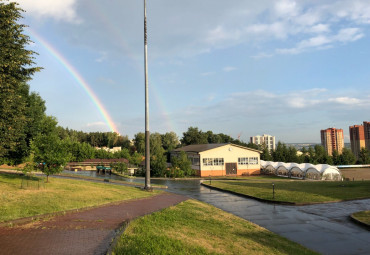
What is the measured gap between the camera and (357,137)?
157 m

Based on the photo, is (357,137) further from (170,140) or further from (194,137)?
(170,140)

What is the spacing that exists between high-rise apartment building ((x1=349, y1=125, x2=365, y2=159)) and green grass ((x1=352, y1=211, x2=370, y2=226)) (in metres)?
161

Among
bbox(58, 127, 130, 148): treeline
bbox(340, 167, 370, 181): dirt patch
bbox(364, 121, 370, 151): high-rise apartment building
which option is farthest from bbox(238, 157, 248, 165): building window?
bbox(364, 121, 370, 151): high-rise apartment building

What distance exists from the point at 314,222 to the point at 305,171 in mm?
38269

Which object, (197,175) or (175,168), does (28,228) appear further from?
(197,175)

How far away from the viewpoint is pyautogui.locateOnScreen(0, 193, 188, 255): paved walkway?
A: 23.0 feet

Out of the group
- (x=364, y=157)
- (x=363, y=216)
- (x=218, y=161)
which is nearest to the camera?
(x=363, y=216)

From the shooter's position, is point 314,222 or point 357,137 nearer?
point 314,222

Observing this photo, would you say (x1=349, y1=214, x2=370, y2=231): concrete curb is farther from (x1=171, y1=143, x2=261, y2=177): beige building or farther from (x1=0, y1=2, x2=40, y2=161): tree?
(x1=171, y1=143, x2=261, y2=177): beige building

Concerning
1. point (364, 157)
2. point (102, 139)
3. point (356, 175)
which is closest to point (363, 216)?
point (356, 175)

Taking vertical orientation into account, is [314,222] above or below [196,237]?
below

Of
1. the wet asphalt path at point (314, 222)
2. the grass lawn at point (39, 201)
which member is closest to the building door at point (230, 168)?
the wet asphalt path at point (314, 222)

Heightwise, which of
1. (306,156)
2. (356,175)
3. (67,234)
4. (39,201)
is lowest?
(356,175)

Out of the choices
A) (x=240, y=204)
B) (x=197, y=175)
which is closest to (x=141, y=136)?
(x=197, y=175)
